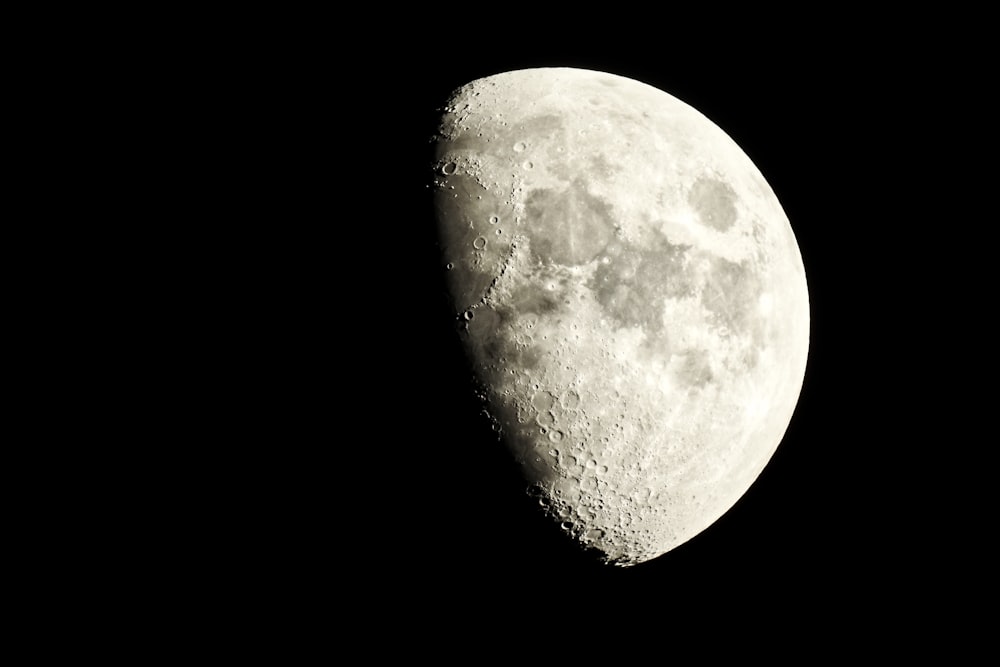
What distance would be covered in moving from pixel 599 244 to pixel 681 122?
2.50 feet

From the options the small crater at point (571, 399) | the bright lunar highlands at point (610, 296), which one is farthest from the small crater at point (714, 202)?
the small crater at point (571, 399)

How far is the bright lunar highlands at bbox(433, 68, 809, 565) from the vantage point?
280 centimetres

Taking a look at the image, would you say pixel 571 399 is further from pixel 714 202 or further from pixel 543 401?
pixel 714 202

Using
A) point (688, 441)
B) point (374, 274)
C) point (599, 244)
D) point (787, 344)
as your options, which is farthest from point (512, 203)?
point (787, 344)

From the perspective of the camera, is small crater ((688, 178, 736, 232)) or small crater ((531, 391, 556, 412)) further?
small crater ((688, 178, 736, 232))

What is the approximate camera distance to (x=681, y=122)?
3238 millimetres

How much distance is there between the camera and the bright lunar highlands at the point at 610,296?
280 centimetres

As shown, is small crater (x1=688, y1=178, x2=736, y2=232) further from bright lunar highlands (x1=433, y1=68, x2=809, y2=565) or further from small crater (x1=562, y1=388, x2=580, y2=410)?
small crater (x1=562, y1=388, x2=580, y2=410)

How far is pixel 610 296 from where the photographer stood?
9.17 ft

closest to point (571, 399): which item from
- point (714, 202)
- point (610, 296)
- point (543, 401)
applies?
point (543, 401)

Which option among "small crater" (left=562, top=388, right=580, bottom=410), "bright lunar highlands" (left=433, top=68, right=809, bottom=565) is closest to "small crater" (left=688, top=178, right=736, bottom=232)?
"bright lunar highlands" (left=433, top=68, right=809, bottom=565)

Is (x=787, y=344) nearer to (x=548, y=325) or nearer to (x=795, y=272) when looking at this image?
(x=795, y=272)

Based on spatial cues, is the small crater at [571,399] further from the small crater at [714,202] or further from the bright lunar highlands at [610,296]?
the small crater at [714,202]

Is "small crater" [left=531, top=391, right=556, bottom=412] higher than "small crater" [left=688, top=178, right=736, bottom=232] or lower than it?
lower
